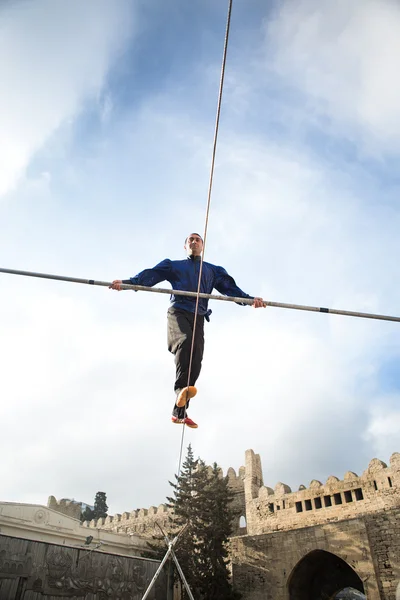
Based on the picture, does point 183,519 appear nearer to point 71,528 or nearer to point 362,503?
point 71,528

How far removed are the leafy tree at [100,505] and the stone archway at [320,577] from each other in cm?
3352

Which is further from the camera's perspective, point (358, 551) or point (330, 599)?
point (330, 599)

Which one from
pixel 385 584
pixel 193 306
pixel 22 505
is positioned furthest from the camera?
pixel 22 505

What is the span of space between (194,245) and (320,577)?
17.9 m

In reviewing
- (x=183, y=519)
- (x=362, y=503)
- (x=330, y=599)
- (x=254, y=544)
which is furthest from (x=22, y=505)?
(x=362, y=503)

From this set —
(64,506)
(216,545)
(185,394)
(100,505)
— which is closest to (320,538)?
(216,545)

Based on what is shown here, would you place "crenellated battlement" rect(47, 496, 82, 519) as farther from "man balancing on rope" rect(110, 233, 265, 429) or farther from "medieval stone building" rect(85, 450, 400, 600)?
"man balancing on rope" rect(110, 233, 265, 429)

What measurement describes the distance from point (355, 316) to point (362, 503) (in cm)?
1895

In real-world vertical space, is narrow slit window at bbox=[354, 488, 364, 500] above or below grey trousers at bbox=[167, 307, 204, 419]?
above

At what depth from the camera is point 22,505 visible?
19547mm

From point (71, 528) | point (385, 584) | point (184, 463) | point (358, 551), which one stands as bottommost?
point (385, 584)

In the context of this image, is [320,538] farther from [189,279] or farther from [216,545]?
[189,279]

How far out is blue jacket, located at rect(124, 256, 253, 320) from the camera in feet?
17.4

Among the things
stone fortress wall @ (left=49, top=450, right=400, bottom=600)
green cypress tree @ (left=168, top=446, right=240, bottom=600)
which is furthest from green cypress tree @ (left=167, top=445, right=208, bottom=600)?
stone fortress wall @ (left=49, top=450, right=400, bottom=600)
